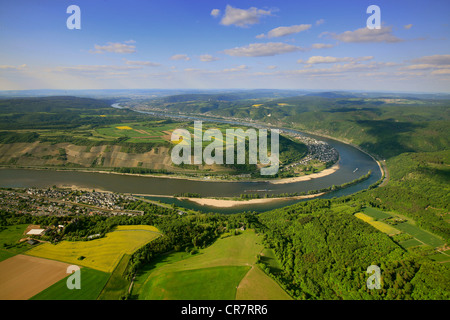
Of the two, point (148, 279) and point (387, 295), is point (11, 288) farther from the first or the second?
point (387, 295)

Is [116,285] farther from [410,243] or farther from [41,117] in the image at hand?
[41,117]

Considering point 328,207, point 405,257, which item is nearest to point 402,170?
point 328,207

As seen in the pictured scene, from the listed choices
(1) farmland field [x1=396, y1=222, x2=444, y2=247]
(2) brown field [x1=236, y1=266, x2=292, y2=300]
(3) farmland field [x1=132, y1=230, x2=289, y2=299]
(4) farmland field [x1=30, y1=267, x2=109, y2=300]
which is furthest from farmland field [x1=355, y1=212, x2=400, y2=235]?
(4) farmland field [x1=30, y1=267, x2=109, y2=300]

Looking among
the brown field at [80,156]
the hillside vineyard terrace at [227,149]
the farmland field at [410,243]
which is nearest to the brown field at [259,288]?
the farmland field at [410,243]

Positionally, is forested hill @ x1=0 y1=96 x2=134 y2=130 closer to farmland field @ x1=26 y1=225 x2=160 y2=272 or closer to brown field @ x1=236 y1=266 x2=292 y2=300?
farmland field @ x1=26 y1=225 x2=160 y2=272

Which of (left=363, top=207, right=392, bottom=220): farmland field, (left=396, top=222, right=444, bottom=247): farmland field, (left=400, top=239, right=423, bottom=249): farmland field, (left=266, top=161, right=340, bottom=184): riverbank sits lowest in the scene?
(left=400, top=239, right=423, bottom=249): farmland field

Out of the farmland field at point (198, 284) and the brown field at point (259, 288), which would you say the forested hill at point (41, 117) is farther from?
the brown field at point (259, 288)
